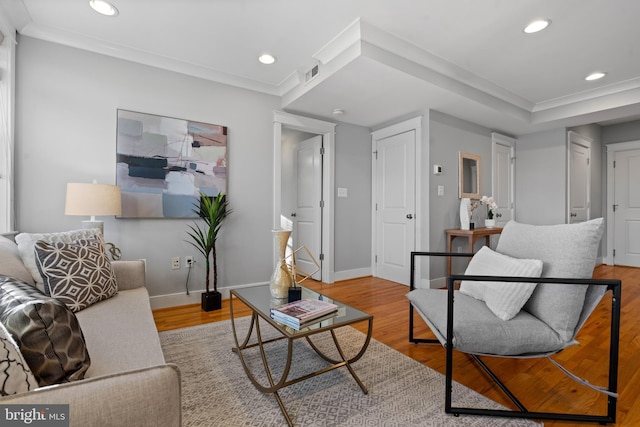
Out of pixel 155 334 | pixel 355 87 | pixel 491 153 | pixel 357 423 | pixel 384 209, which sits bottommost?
pixel 357 423

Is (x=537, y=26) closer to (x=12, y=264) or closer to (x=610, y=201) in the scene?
(x=12, y=264)

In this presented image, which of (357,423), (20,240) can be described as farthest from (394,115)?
(20,240)

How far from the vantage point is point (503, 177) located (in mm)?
4641

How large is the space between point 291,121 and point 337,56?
120cm

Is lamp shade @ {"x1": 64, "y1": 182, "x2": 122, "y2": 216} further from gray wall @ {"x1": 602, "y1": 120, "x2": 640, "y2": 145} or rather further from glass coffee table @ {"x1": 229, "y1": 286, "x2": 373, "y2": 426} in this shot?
gray wall @ {"x1": 602, "y1": 120, "x2": 640, "y2": 145}

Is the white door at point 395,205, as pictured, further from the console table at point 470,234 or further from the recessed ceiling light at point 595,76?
the recessed ceiling light at point 595,76

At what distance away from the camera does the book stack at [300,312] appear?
4.61 feet

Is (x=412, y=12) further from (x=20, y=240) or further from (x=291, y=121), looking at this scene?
(x=20, y=240)

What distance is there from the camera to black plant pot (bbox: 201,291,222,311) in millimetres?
2869

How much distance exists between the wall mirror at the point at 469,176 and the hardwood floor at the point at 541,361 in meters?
1.77

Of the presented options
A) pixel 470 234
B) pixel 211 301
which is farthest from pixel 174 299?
pixel 470 234

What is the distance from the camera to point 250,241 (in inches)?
134

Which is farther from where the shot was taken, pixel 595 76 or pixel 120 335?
pixel 595 76

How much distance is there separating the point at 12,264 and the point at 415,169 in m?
3.63
